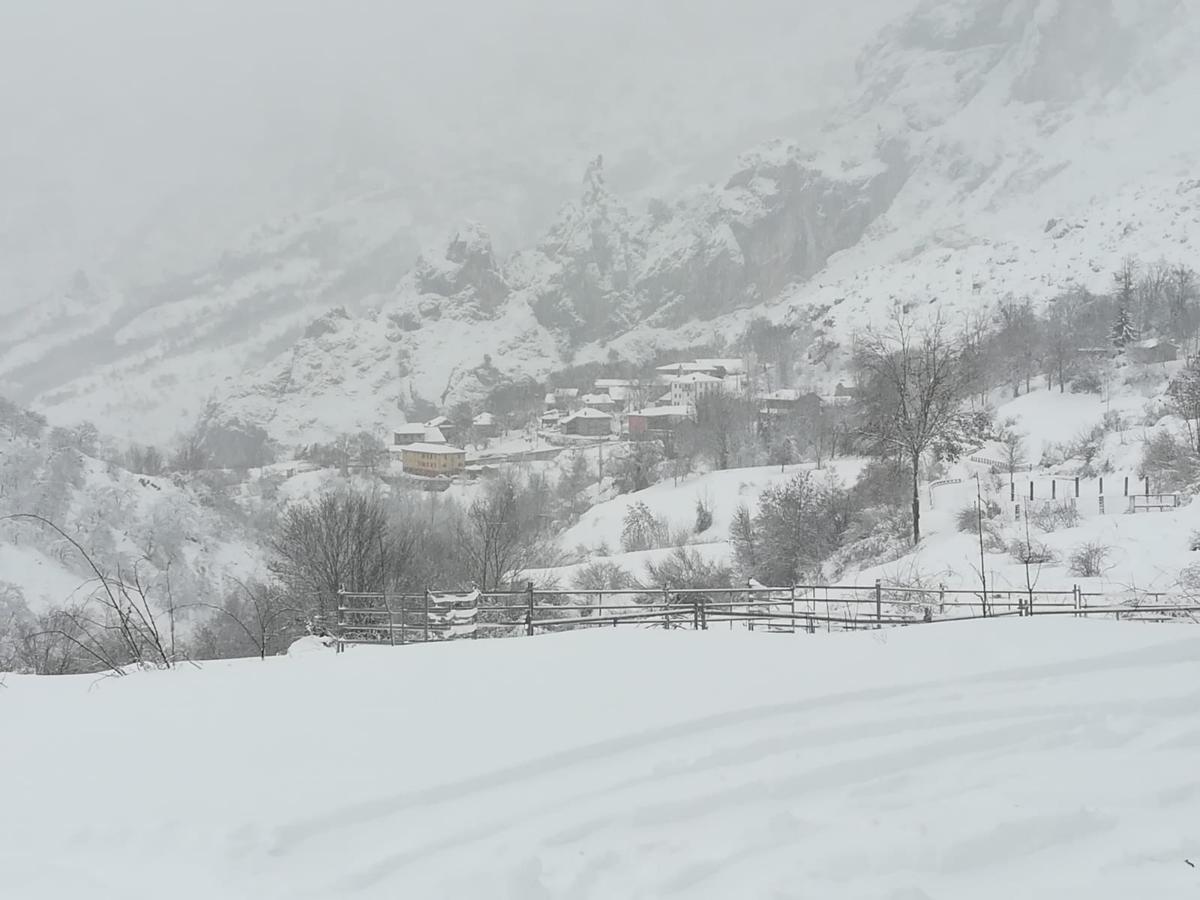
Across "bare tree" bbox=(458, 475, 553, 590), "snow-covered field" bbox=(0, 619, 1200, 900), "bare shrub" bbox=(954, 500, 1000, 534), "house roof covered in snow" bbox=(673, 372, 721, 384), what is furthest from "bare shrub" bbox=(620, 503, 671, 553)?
"house roof covered in snow" bbox=(673, 372, 721, 384)

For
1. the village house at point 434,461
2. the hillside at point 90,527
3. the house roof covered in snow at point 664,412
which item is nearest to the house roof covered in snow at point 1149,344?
the house roof covered in snow at point 664,412

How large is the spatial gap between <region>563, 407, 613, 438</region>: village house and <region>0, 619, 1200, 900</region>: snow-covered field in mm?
105254

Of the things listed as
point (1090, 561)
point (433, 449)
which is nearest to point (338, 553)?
point (1090, 561)

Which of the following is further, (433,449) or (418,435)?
(418,435)

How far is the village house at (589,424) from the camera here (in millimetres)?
112938

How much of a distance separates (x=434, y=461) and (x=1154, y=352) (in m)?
73.2

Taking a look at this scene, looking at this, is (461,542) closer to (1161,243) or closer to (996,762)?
(996,762)

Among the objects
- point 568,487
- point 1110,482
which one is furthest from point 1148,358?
point 568,487

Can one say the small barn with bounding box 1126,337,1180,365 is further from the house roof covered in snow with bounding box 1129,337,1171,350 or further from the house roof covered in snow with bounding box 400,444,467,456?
the house roof covered in snow with bounding box 400,444,467,456

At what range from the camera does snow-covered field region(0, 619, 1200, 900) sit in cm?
339

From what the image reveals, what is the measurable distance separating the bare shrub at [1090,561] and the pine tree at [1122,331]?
5405 centimetres

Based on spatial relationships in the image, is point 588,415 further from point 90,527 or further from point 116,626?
point 116,626

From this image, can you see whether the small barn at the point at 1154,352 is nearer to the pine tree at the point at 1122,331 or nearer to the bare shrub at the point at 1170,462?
the pine tree at the point at 1122,331

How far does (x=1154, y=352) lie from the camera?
56906mm
